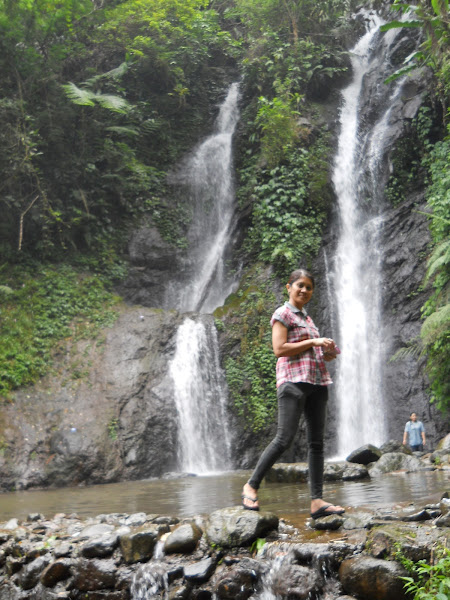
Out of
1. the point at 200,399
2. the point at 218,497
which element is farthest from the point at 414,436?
the point at 218,497

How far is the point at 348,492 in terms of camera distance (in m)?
6.07

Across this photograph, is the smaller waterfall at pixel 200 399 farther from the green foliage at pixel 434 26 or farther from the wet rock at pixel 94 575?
the green foliage at pixel 434 26

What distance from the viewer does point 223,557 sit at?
4.06 meters

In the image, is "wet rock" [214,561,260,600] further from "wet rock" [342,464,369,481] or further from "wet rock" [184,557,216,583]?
"wet rock" [342,464,369,481]

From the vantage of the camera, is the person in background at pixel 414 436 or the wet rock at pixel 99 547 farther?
the person in background at pixel 414 436

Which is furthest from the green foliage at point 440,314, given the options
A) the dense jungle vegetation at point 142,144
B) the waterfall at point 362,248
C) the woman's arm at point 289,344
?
the woman's arm at point 289,344

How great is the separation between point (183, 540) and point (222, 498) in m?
2.45

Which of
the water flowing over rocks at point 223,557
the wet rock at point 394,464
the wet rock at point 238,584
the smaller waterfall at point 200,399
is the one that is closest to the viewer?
the water flowing over rocks at point 223,557

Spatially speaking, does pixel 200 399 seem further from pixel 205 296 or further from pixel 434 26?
pixel 434 26

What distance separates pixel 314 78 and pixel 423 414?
12476mm

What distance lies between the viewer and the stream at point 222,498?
525 cm

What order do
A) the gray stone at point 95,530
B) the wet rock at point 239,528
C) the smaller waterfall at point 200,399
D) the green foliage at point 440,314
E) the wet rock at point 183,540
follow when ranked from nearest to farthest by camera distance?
the wet rock at point 239,528 → the wet rock at point 183,540 → the gray stone at point 95,530 → the green foliage at point 440,314 → the smaller waterfall at point 200,399

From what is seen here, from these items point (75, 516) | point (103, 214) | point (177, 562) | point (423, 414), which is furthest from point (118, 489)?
point (103, 214)

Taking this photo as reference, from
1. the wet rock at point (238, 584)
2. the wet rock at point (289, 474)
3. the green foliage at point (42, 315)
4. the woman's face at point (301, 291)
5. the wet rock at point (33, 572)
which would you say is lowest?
the wet rock at point (33, 572)
